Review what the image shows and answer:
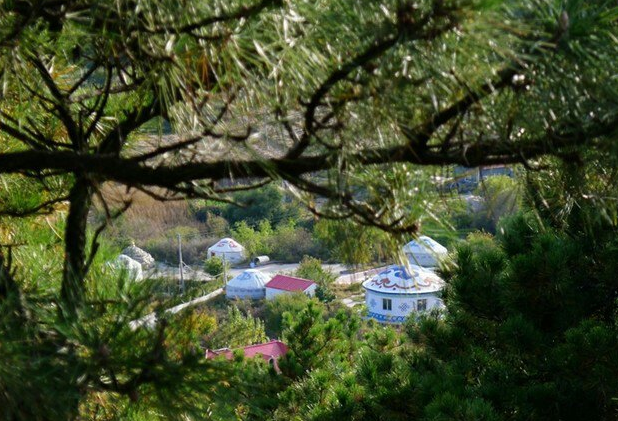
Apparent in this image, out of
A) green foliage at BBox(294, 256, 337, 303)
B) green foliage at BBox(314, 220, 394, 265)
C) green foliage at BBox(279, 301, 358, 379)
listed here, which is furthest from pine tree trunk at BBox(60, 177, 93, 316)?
green foliage at BBox(294, 256, 337, 303)

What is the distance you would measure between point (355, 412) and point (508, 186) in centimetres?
139

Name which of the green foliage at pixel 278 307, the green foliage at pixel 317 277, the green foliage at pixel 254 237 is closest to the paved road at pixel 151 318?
the green foliage at pixel 278 307

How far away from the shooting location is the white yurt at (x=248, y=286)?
23.0 feet

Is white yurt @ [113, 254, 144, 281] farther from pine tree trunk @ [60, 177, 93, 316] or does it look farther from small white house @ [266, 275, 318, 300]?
small white house @ [266, 275, 318, 300]

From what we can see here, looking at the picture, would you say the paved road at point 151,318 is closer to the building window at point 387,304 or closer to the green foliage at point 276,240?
the building window at point 387,304

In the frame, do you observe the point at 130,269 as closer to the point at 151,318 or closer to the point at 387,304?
the point at 151,318

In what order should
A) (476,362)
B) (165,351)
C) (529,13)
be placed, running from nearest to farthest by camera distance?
1. (529,13)
2. (165,351)
3. (476,362)

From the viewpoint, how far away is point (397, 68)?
430mm

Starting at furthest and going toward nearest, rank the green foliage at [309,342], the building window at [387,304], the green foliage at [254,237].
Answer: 1. the green foliage at [254,237]
2. the building window at [387,304]
3. the green foliage at [309,342]

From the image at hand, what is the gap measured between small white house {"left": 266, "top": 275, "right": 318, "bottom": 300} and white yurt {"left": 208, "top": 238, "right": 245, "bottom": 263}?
0.42 meters

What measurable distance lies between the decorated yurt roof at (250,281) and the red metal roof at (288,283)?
24cm

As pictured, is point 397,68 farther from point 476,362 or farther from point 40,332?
point 476,362

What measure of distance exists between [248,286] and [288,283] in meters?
0.47

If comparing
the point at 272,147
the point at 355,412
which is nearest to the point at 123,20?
the point at 272,147
